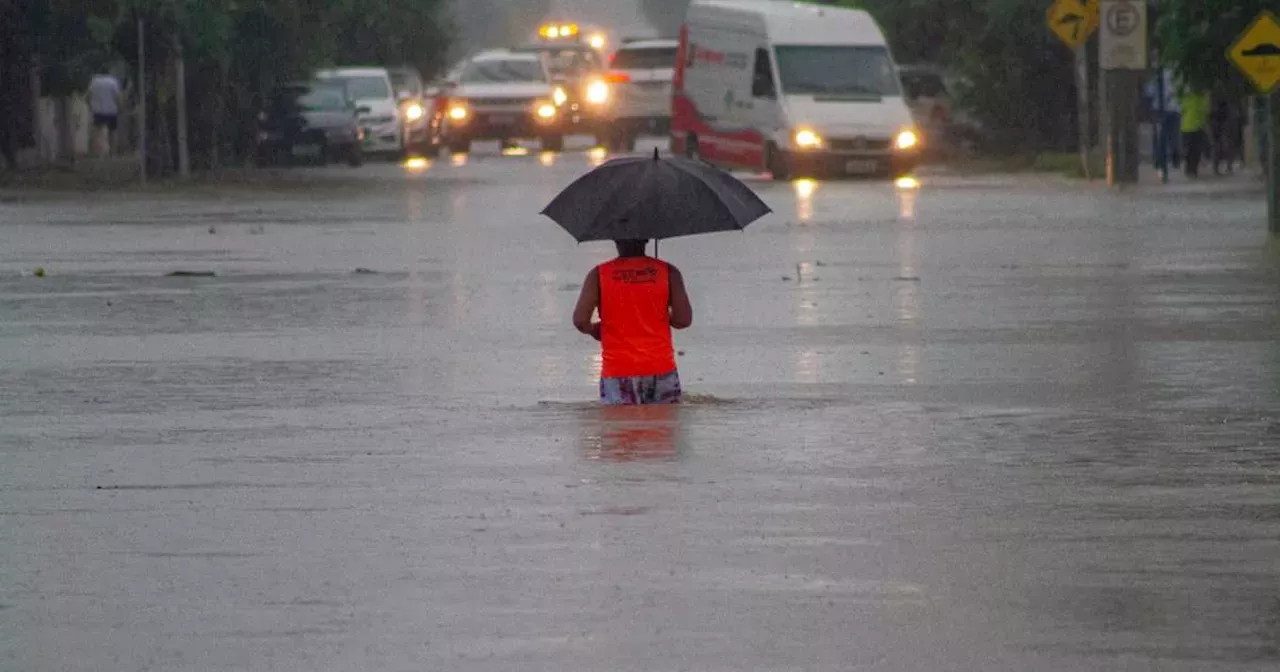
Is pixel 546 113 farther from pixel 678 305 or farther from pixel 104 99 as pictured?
pixel 678 305

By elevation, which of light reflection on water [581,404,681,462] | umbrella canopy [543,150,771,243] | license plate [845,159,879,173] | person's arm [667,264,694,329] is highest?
umbrella canopy [543,150,771,243]

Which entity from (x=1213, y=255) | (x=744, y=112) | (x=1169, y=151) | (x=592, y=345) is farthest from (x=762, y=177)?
(x=592, y=345)

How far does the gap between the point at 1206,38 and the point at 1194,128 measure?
13899 millimetres

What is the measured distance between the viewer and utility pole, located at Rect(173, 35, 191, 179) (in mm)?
47312

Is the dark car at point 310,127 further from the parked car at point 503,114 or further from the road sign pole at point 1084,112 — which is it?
the road sign pole at point 1084,112

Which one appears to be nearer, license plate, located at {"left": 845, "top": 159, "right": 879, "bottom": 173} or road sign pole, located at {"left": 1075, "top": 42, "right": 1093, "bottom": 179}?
road sign pole, located at {"left": 1075, "top": 42, "right": 1093, "bottom": 179}

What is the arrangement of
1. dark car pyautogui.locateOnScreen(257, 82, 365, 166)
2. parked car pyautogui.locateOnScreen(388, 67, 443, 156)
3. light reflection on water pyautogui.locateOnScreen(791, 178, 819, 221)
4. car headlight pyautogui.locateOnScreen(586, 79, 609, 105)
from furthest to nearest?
1. car headlight pyautogui.locateOnScreen(586, 79, 609, 105)
2. parked car pyautogui.locateOnScreen(388, 67, 443, 156)
3. dark car pyautogui.locateOnScreen(257, 82, 365, 166)
4. light reflection on water pyautogui.locateOnScreen(791, 178, 819, 221)

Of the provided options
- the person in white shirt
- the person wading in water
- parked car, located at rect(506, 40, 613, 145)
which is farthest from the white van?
the person wading in water

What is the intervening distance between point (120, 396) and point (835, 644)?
7.69 m

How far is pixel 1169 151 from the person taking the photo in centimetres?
5034

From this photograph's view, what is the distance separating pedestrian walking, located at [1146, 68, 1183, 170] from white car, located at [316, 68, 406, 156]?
16084 mm

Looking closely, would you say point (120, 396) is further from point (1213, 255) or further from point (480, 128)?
point (480, 128)

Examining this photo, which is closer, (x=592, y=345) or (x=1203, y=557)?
(x=1203, y=557)

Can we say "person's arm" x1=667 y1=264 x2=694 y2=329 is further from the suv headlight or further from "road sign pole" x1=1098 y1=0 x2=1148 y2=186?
the suv headlight
